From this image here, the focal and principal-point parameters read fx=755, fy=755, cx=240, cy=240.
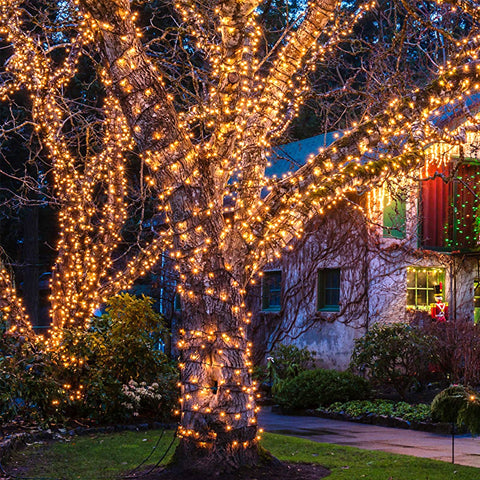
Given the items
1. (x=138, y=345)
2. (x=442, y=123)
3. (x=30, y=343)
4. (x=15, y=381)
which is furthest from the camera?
(x=442, y=123)

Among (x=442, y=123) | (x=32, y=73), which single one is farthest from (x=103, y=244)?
(x=442, y=123)

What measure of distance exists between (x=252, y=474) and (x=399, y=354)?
301 inches

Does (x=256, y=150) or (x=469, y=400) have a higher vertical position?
(x=256, y=150)

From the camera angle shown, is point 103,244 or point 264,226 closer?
point 264,226

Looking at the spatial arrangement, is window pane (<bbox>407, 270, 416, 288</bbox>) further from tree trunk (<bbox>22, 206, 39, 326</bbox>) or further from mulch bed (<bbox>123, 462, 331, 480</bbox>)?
tree trunk (<bbox>22, 206, 39, 326</bbox>)

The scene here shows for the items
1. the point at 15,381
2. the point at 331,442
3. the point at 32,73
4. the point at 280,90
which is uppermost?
the point at 32,73

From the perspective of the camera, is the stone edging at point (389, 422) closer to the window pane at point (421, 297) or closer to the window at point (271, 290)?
the window pane at point (421, 297)

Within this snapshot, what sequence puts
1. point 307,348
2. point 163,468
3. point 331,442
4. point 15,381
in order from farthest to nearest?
point 307,348, point 331,442, point 15,381, point 163,468

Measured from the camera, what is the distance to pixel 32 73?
13094 mm

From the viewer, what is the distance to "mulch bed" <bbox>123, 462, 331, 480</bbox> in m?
7.58

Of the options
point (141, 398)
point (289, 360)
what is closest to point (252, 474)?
point (141, 398)

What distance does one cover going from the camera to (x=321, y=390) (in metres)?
15.0

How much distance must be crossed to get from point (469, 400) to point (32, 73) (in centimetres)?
905

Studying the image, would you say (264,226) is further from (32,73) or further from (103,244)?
(32,73)
